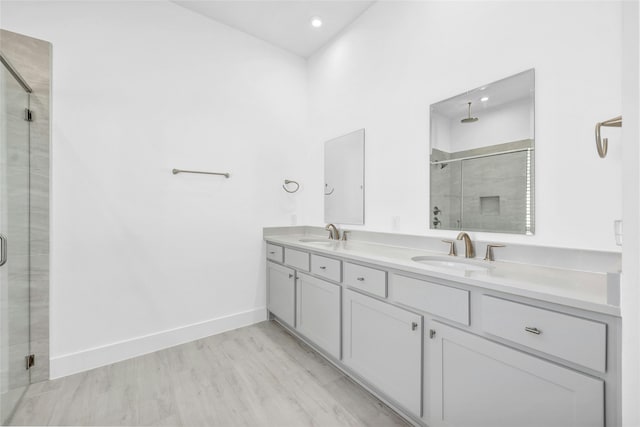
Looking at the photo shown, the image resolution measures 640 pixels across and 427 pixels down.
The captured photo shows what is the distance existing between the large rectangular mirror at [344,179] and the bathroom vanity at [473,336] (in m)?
0.72

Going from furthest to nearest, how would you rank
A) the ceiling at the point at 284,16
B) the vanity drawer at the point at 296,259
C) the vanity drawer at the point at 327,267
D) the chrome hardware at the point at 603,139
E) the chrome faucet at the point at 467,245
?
the ceiling at the point at 284,16 → the vanity drawer at the point at 296,259 → the vanity drawer at the point at 327,267 → the chrome faucet at the point at 467,245 → the chrome hardware at the point at 603,139

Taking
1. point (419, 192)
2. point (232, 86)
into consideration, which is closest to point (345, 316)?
point (419, 192)

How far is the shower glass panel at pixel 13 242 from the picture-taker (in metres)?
1.55

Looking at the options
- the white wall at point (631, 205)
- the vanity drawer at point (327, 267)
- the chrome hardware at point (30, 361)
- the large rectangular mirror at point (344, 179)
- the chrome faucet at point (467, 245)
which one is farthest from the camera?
the large rectangular mirror at point (344, 179)

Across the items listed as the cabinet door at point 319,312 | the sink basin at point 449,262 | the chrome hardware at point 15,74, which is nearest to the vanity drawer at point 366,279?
Answer: the cabinet door at point 319,312

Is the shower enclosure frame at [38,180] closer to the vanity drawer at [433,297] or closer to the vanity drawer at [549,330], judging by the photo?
the vanity drawer at [433,297]

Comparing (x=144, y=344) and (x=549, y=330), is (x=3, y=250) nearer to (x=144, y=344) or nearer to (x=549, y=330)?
(x=144, y=344)

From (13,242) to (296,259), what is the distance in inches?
69.6

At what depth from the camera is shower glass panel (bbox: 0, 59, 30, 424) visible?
5.08 feet

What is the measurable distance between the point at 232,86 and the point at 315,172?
118cm

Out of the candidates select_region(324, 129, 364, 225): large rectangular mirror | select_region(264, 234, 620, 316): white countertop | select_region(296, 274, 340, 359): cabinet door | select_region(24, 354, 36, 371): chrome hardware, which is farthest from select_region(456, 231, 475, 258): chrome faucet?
select_region(24, 354, 36, 371): chrome hardware

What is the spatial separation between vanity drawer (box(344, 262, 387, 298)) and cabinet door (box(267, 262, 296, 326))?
0.72m

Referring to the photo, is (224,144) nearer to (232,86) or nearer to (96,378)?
(232,86)

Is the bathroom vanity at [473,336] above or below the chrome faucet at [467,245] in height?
→ below
